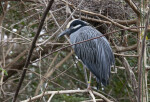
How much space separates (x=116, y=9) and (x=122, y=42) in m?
0.43

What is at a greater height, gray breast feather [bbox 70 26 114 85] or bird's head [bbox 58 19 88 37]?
bird's head [bbox 58 19 88 37]

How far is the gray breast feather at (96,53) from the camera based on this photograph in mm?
2596

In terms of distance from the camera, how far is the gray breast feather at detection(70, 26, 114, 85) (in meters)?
2.60

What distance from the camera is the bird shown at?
2598 mm

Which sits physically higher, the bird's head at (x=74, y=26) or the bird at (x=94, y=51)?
the bird's head at (x=74, y=26)

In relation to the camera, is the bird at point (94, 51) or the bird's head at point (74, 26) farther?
the bird's head at point (74, 26)

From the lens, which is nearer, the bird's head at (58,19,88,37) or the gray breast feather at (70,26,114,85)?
the gray breast feather at (70,26,114,85)

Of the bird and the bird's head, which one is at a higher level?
the bird's head

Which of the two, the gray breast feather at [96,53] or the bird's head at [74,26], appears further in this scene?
the bird's head at [74,26]

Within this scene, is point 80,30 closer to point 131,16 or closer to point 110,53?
point 110,53

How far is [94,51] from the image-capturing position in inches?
105

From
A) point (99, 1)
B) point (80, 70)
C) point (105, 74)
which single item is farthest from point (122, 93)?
point (99, 1)

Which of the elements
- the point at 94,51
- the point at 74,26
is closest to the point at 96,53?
the point at 94,51

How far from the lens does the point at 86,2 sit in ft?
10.1
